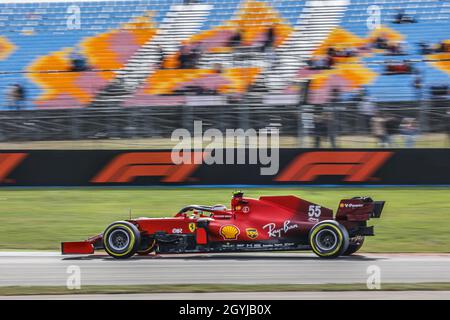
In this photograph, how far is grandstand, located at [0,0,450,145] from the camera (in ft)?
62.8

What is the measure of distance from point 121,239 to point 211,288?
2.22 meters

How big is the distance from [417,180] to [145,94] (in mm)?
7477

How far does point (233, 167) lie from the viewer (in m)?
17.9

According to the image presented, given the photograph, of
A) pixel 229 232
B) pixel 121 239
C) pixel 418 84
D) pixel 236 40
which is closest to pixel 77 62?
pixel 236 40

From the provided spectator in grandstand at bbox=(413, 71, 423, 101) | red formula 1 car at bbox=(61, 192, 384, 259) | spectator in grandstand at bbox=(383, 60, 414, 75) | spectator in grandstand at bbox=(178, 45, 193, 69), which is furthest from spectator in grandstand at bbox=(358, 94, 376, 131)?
red formula 1 car at bbox=(61, 192, 384, 259)

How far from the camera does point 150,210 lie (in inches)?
601

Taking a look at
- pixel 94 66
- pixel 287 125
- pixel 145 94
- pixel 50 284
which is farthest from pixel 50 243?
pixel 94 66

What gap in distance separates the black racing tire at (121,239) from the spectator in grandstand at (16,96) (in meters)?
11.3

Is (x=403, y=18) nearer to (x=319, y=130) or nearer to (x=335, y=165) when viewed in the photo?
(x=319, y=130)

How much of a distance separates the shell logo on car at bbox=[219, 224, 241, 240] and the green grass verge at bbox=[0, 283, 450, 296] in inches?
66.9

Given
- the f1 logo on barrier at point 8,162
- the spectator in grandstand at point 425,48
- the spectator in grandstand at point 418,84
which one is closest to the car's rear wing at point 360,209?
the spectator in grandstand at point 418,84

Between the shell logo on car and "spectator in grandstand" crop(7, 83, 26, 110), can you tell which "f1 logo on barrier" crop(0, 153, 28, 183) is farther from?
the shell logo on car

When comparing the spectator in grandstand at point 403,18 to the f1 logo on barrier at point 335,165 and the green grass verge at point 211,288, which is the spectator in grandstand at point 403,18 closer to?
the f1 logo on barrier at point 335,165

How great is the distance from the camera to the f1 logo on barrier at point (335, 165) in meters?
17.5
